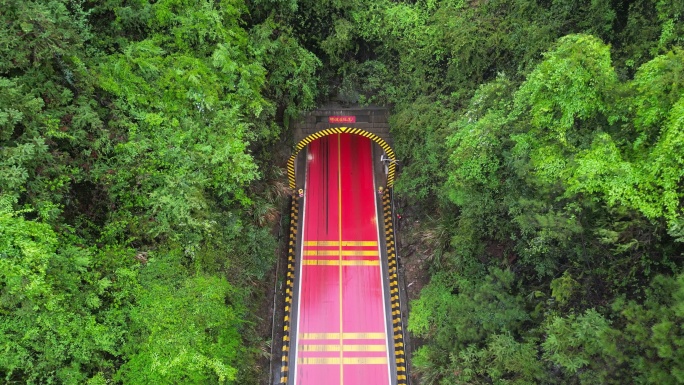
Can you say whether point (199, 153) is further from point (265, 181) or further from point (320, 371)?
point (320, 371)

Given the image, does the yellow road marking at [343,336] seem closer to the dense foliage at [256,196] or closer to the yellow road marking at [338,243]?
the dense foliage at [256,196]

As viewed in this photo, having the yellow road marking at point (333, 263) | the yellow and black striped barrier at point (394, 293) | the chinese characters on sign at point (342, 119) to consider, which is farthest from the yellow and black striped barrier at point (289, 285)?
the chinese characters on sign at point (342, 119)

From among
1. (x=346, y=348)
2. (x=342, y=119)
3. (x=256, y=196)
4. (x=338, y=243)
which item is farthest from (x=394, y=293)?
(x=342, y=119)

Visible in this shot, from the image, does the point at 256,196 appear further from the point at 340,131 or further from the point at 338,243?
the point at 340,131

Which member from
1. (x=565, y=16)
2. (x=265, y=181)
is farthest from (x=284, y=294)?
(x=565, y=16)

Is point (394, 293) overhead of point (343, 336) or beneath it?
overhead

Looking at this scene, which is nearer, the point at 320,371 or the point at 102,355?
the point at 102,355
